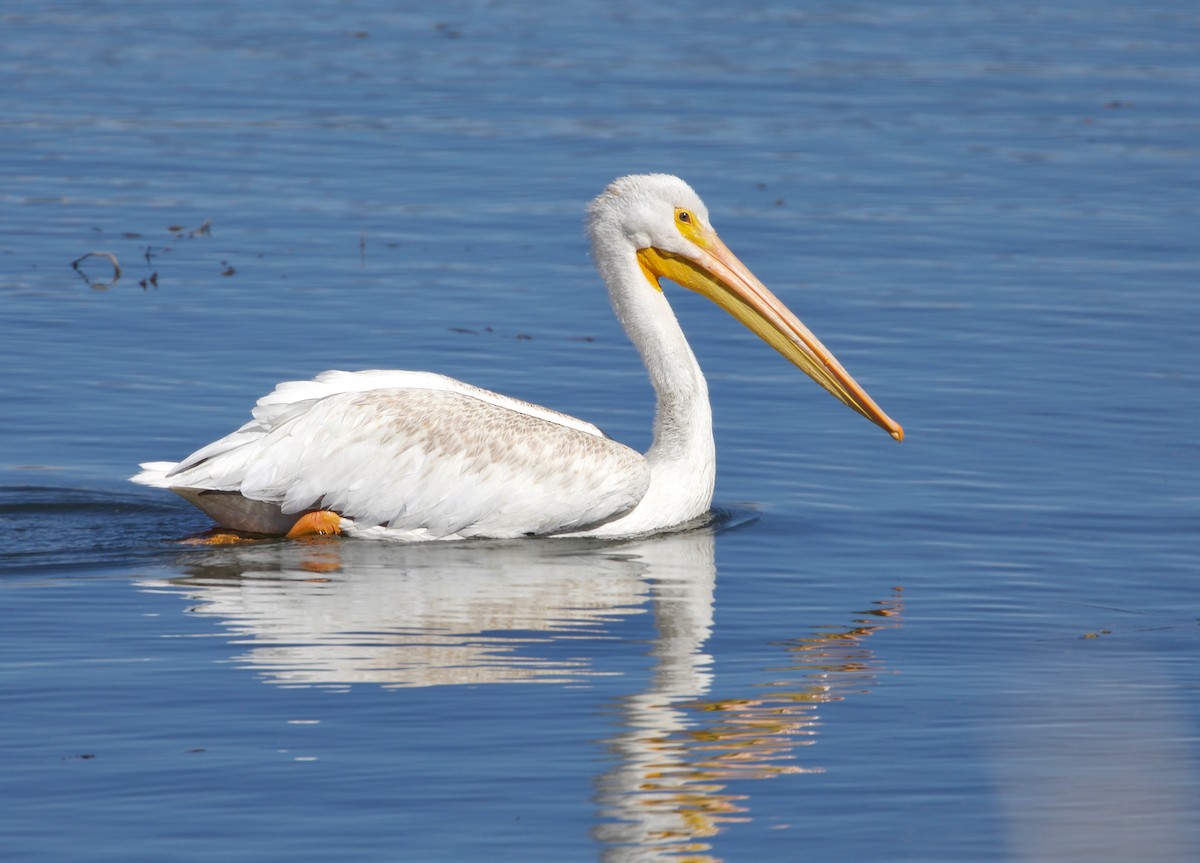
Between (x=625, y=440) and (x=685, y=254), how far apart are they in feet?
3.59

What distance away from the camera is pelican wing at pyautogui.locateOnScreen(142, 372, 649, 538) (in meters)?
7.25

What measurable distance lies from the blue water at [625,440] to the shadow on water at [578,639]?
0.07 feet

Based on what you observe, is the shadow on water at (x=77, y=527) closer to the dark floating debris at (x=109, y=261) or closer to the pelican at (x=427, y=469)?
the pelican at (x=427, y=469)

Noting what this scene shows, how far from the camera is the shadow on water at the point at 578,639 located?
497 cm

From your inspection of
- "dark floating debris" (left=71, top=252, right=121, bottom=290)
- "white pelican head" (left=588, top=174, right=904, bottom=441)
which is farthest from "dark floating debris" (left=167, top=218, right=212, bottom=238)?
"white pelican head" (left=588, top=174, right=904, bottom=441)

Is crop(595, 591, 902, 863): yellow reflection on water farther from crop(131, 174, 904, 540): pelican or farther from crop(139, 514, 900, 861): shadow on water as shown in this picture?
crop(131, 174, 904, 540): pelican

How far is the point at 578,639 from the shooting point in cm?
615

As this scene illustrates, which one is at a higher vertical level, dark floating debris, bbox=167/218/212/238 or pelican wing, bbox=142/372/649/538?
dark floating debris, bbox=167/218/212/238

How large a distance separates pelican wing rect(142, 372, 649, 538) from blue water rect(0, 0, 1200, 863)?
0.14m

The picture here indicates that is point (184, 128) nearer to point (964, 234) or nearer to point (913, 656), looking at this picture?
point (964, 234)

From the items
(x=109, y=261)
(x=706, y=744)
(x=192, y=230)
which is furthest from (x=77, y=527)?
(x=192, y=230)

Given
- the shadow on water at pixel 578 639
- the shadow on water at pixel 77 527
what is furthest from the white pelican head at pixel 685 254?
the shadow on water at pixel 77 527

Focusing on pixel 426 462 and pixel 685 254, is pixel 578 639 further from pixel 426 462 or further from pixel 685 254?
pixel 685 254

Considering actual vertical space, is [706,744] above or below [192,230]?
below
